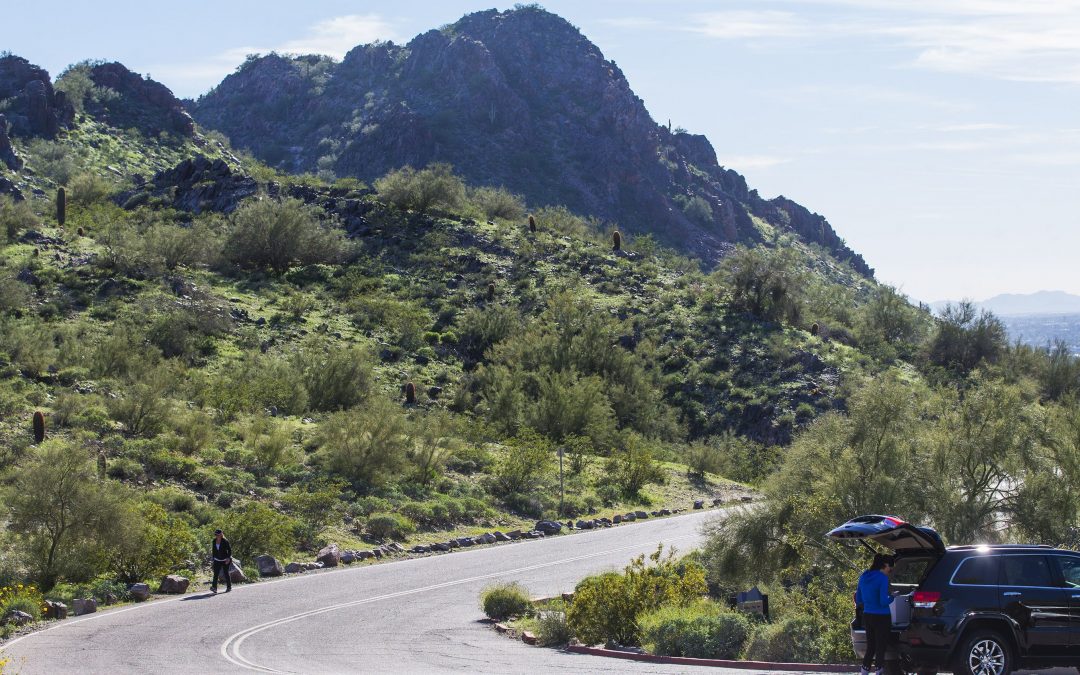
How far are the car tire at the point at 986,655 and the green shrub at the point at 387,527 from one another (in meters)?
20.4

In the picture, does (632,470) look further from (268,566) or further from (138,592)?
(138,592)

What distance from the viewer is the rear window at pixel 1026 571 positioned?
10.5m

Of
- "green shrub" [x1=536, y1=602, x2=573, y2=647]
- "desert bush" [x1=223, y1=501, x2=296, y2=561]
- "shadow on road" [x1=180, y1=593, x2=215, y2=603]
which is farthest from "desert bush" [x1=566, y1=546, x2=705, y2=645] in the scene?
"desert bush" [x1=223, y1=501, x2=296, y2=561]

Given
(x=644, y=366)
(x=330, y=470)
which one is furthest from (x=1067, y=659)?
(x=644, y=366)

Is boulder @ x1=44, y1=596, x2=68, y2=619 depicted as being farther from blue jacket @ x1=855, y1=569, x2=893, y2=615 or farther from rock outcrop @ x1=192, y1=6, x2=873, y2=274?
rock outcrop @ x1=192, y1=6, x2=873, y2=274

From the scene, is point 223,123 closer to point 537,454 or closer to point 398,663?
point 537,454

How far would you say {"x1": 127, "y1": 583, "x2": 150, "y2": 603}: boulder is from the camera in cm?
2075

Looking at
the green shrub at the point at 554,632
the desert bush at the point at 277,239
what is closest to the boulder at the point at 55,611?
the green shrub at the point at 554,632

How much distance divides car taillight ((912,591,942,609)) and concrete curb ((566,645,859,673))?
2128 mm

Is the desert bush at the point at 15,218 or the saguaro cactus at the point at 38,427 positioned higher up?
the desert bush at the point at 15,218

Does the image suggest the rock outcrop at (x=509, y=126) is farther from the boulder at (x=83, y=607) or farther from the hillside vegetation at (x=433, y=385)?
the boulder at (x=83, y=607)

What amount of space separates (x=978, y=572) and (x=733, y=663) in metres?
3.90

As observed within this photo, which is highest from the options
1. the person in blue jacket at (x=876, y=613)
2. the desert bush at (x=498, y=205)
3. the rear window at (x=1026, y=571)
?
the desert bush at (x=498, y=205)

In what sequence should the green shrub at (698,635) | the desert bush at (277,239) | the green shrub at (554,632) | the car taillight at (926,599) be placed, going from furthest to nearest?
the desert bush at (277,239)
the green shrub at (554,632)
the green shrub at (698,635)
the car taillight at (926,599)
